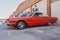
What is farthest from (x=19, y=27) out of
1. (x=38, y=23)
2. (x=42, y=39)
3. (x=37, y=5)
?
(x=37, y=5)

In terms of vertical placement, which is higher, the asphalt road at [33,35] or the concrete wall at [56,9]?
the concrete wall at [56,9]

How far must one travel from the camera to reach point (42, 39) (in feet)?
32.3

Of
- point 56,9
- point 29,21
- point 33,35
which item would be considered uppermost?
point 56,9

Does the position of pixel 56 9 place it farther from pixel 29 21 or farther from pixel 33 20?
pixel 29 21

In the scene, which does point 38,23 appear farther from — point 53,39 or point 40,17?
point 53,39

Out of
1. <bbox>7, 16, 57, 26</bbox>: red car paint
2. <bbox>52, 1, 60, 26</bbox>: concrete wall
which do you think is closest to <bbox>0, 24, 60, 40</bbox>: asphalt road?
<bbox>7, 16, 57, 26</bbox>: red car paint

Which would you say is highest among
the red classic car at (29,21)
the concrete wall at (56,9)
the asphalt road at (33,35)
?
the concrete wall at (56,9)

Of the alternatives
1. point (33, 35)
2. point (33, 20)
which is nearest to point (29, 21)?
point (33, 20)

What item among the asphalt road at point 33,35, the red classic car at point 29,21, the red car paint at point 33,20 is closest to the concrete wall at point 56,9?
the red classic car at point 29,21

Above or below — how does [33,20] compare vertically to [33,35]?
→ above

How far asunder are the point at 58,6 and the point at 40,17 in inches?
192

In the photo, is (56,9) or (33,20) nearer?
(33,20)

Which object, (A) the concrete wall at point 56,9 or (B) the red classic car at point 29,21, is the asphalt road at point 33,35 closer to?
(B) the red classic car at point 29,21

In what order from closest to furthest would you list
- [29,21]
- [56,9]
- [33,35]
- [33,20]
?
[33,35] → [29,21] → [33,20] → [56,9]
